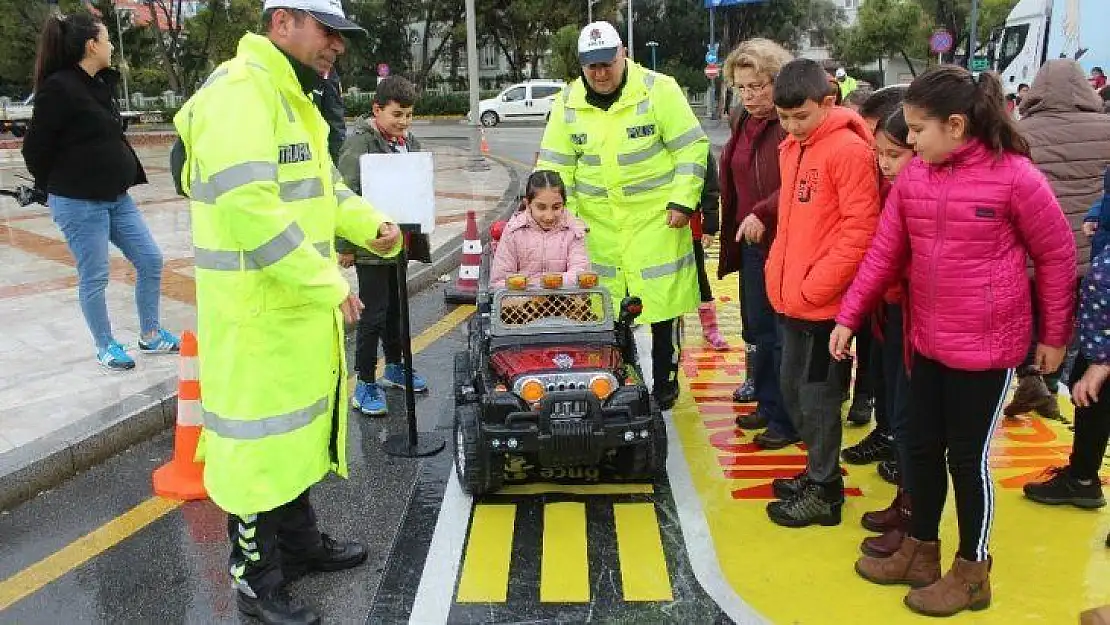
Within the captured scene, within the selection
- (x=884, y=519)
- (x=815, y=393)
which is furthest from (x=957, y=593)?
(x=815, y=393)

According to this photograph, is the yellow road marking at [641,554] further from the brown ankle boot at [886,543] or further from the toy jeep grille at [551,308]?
the toy jeep grille at [551,308]

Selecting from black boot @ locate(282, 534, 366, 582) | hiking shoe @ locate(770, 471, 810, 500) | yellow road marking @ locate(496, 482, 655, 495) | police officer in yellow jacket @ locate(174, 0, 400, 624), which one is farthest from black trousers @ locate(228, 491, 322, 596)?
hiking shoe @ locate(770, 471, 810, 500)

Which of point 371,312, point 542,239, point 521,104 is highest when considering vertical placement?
point 521,104

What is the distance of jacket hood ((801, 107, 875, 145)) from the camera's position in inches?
147

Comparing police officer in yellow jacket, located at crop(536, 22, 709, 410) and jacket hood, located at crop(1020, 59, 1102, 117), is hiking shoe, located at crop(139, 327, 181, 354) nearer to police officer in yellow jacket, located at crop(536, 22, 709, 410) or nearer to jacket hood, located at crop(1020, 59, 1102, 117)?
police officer in yellow jacket, located at crop(536, 22, 709, 410)

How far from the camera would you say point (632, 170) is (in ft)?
17.0

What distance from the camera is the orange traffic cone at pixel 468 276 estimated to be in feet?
27.5

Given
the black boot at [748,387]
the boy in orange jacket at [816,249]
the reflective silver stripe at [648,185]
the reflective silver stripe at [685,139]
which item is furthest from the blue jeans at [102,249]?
the boy in orange jacket at [816,249]

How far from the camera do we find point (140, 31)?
60781mm

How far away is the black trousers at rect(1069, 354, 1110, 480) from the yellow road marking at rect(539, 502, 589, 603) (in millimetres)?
2191

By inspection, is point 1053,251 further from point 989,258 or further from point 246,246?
point 246,246

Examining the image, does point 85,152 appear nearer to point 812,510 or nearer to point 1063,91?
point 812,510

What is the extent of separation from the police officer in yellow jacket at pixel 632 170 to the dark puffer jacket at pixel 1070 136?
166 centimetres

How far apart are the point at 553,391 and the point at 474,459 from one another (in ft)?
1.51
